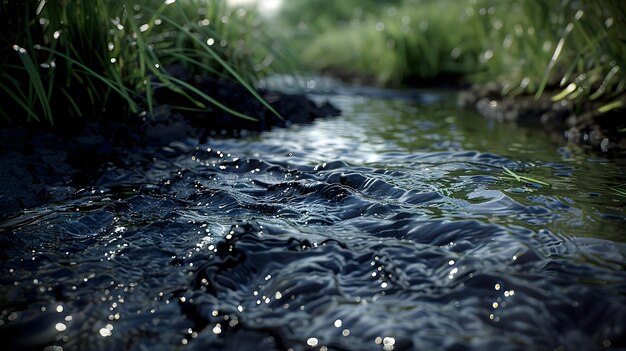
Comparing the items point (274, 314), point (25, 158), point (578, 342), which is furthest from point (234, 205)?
point (578, 342)

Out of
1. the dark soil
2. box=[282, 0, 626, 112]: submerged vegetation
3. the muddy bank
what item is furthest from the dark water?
box=[282, 0, 626, 112]: submerged vegetation

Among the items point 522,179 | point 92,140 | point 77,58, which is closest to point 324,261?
point 522,179

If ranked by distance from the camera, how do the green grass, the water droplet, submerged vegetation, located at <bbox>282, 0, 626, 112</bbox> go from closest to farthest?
the water droplet
the green grass
submerged vegetation, located at <bbox>282, 0, 626, 112</bbox>

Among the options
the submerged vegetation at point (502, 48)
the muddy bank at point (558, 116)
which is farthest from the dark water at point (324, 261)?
the submerged vegetation at point (502, 48)

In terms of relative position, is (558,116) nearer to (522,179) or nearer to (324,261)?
(522,179)

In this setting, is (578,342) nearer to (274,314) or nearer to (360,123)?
(274,314)

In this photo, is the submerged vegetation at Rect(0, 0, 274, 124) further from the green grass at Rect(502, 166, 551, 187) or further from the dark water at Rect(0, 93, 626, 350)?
the green grass at Rect(502, 166, 551, 187)

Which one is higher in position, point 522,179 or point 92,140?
point 522,179
